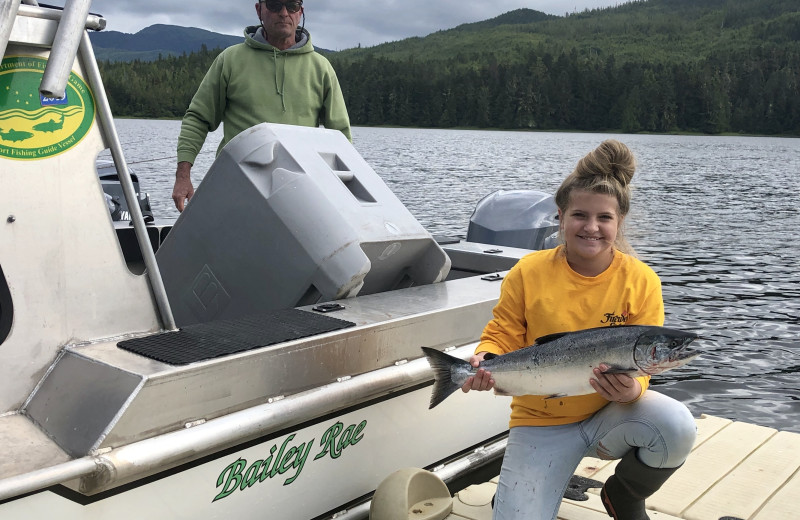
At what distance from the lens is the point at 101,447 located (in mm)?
2463

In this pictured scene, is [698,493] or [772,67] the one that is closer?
[698,493]

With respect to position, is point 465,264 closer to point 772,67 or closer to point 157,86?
point 157,86

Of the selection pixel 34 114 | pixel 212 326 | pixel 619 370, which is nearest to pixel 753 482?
pixel 619 370

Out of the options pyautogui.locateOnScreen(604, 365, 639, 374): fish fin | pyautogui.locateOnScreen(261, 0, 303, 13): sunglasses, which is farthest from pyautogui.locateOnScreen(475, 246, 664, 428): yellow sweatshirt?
pyautogui.locateOnScreen(261, 0, 303, 13): sunglasses

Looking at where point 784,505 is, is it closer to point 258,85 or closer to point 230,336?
point 230,336

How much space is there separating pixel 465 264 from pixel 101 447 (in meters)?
2.92

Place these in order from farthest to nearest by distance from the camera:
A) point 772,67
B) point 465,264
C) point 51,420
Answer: point 772,67
point 465,264
point 51,420

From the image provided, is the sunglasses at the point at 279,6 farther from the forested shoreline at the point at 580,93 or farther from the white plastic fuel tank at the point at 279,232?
the forested shoreline at the point at 580,93

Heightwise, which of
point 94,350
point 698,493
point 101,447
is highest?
point 94,350

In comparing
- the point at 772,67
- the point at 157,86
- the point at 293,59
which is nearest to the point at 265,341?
the point at 293,59

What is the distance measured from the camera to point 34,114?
8.73ft

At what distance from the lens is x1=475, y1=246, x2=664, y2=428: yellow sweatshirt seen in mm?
2838

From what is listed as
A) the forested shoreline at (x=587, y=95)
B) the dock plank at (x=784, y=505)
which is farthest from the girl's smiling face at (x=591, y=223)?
the forested shoreline at (x=587, y=95)

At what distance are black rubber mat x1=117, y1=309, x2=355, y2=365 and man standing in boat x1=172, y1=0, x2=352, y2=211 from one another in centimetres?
143
